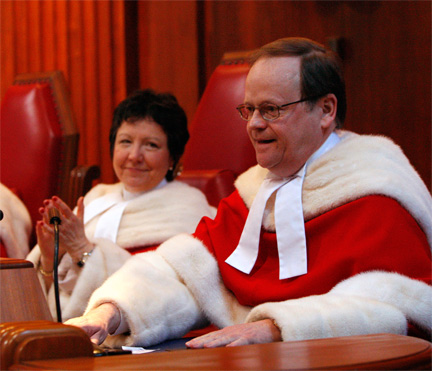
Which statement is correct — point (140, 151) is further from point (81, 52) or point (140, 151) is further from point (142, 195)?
point (81, 52)

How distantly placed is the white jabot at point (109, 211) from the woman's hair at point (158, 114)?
204 millimetres

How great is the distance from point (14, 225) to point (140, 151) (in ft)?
2.91

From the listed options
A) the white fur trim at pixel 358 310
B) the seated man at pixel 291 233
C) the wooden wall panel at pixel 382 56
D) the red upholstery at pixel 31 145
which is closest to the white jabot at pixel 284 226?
the seated man at pixel 291 233

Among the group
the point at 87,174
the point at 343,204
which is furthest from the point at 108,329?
the point at 87,174

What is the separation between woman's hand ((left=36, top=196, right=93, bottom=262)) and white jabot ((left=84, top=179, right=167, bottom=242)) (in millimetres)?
240

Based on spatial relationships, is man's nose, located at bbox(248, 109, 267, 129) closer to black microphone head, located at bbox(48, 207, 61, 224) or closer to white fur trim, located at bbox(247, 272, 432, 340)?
white fur trim, located at bbox(247, 272, 432, 340)

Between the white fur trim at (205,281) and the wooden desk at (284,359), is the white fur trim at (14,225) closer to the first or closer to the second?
the white fur trim at (205,281)

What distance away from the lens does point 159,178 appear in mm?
2961

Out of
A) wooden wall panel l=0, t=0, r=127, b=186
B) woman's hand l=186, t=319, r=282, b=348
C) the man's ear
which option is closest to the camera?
woman's hand l=186, t=319, r=282, b=348

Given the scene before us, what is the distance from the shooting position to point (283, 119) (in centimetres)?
192

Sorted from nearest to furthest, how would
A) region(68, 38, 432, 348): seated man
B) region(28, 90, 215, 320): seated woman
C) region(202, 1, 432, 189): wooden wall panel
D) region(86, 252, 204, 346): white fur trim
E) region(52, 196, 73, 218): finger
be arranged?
region(68, 38, 432, 348): seated man → region(86, 252, 204, 346): white fur trim → region(52, 196, 73, 218): finger → region(28, 90, 215, 320): seated woman → region(202, 1, 432, 189): wooden wall panel

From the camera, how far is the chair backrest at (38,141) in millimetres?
3785

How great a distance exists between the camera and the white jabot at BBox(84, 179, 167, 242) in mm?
2873

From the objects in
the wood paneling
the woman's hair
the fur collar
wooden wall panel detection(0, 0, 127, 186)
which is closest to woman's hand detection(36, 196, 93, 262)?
the woman's hair
